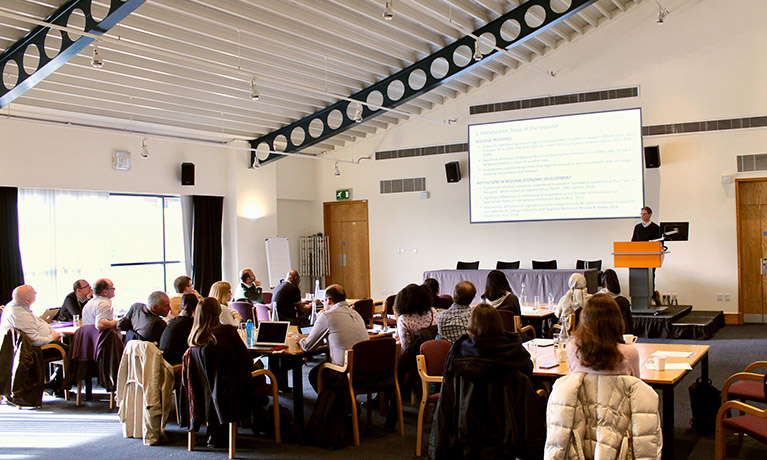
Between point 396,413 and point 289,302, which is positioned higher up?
point 289,302

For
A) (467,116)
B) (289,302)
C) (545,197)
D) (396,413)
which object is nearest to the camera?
(396,413)

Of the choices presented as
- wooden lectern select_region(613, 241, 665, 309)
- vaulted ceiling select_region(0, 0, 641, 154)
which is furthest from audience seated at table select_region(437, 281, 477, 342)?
wooden lectern select_region(613, 241, 665, 309)

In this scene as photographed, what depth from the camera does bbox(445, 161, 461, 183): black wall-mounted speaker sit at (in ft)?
43.8

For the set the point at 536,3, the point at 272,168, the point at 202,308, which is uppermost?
the point at 536,3

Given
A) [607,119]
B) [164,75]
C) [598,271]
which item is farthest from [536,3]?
[164,75]

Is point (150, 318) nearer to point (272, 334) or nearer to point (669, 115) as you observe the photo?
point (272, 334)

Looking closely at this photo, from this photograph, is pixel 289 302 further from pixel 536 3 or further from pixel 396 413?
pixel 536 3

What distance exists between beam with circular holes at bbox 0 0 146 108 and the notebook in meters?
3.62

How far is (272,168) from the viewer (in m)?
13.7

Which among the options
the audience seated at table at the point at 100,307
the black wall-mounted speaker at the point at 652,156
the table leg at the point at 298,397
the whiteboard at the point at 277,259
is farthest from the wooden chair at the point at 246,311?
the black wall-mounted speaker at the point at 652,156

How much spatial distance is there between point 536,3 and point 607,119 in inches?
101

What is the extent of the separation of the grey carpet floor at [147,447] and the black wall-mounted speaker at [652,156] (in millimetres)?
5726

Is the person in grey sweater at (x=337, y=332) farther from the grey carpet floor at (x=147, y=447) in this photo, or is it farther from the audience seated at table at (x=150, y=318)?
the audience seated at table at (x=150, y=318)

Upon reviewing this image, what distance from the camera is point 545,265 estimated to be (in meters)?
12.3
